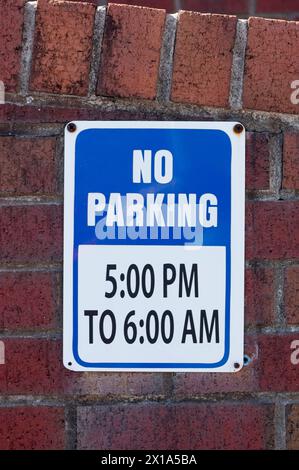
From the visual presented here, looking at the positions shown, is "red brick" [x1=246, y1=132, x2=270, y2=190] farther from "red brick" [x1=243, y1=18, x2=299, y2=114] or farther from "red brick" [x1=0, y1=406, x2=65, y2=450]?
"red brick" [x1=0, y1=406, x2=65, y2=450]

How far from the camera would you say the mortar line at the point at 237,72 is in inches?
54.8

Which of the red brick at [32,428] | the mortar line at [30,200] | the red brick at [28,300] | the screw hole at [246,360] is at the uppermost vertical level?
the mortar line at [30,200]

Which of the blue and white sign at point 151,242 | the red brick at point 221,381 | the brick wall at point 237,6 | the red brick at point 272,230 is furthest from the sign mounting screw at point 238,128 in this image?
the brick wall at point 237,6

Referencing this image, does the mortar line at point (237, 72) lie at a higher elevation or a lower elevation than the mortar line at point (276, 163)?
higher

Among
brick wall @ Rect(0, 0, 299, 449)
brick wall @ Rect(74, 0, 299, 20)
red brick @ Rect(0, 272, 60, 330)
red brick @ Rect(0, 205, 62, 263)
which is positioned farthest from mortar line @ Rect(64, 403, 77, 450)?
brick wall @ Rect(74, 0, 299, 20)

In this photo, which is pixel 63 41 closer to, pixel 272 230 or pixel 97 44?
pixel 97 44

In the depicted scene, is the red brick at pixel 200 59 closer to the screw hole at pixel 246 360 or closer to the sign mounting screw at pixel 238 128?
the sign mounting screw at pixel 238 128

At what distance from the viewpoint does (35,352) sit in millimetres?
1402

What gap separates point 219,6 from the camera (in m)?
1.90

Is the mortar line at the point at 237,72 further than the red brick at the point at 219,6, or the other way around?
the red brick at the point at 219,6

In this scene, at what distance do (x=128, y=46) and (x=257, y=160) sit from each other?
291 mm

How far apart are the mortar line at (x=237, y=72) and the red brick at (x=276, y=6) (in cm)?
53
